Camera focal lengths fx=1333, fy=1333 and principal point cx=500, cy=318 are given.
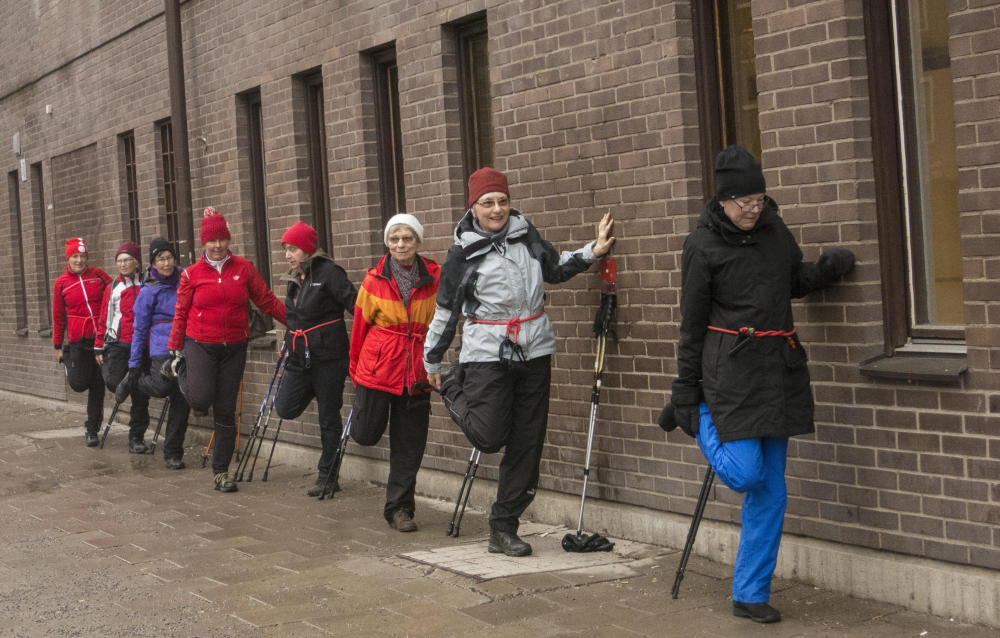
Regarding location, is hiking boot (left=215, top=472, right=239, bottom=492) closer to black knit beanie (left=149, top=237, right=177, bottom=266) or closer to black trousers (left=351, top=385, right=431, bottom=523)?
black trousers (left=351, top=385, right=431, bottom=523)

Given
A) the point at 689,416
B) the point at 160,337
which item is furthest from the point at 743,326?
→ the point at 160,337

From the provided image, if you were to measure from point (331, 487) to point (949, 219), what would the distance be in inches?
214

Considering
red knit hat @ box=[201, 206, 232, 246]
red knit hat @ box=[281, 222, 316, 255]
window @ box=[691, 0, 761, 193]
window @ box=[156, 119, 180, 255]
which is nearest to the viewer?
window @ box=[691, 0, 761, 193]

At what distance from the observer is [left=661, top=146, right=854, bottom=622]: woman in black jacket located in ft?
18.6

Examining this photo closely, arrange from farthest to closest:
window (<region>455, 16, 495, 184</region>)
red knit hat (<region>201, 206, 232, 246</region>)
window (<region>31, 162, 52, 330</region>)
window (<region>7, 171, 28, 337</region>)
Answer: window (<region>7, 171, 28, 337</region>), window (<region>31, 162, 52, 330</region>), red knit hat (<region>201, 206, 232, 246</region>), window (<region>455, 16, 495, 184</region>)

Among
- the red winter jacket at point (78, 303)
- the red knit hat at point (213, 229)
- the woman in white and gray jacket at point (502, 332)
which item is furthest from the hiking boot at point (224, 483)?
the red winter jacket at point (78, 303)

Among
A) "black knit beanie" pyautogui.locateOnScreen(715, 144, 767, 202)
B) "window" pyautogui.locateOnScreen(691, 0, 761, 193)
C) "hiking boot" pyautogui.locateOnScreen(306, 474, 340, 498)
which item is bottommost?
"hiking boot" pyautogui.locateOnScreen(306, 474, 340, 498)

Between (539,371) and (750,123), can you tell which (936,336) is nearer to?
(750,123)

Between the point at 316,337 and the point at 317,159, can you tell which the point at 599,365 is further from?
the point at 317,159

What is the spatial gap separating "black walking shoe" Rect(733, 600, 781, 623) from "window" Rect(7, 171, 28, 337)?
16419 millimetres

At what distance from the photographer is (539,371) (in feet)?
24.2

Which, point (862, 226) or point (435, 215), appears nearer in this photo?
point (862, 226)

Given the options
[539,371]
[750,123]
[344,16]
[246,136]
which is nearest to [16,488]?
[246,136]

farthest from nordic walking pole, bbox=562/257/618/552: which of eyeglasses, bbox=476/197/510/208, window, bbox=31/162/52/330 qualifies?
window, bbox=31/162/52/330
